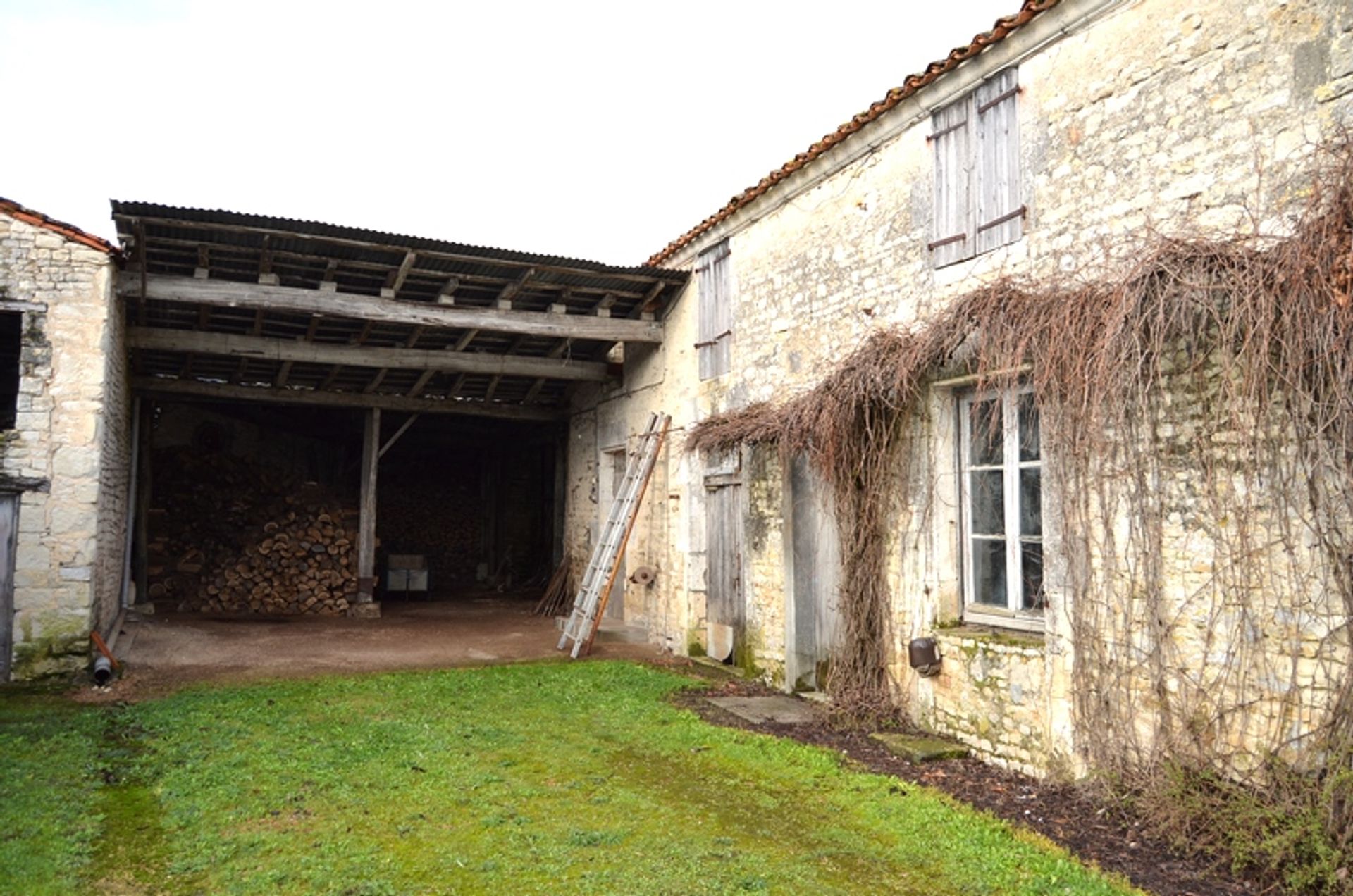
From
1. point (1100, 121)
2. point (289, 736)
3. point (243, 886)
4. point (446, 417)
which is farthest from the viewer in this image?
point (446, 417)

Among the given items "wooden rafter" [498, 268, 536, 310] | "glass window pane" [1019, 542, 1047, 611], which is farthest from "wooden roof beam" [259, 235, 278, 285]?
"glass window pane" [1019, 542, 1047, 611]

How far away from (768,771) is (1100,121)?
4197 mm

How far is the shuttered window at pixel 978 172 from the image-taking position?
18.6ft

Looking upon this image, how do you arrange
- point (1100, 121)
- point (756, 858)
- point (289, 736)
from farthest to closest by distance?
1. point (289, 736)
2. point (1100, 121)
3. point (756, 858)

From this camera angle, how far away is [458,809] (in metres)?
4.49

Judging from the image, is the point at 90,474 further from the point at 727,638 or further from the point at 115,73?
the point at 115,73

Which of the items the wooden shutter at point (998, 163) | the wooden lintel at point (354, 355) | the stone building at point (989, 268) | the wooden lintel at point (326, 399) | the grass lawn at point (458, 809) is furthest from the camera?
the wooden lintel at point (326, 399)

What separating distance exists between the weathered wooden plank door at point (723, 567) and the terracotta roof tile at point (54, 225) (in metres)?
5.75

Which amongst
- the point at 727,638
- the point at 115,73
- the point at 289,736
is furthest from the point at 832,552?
the point at 115,73

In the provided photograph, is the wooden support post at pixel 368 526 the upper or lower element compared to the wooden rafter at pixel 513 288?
lower

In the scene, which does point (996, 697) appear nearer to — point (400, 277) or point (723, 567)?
point (723, 567)

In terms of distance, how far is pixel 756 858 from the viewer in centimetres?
390

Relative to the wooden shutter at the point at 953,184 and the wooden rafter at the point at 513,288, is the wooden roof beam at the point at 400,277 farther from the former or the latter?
the wooden shutter at the point at 953,184

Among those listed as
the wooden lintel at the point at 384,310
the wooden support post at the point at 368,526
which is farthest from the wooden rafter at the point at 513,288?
the wooden support post at the point at 368,526
